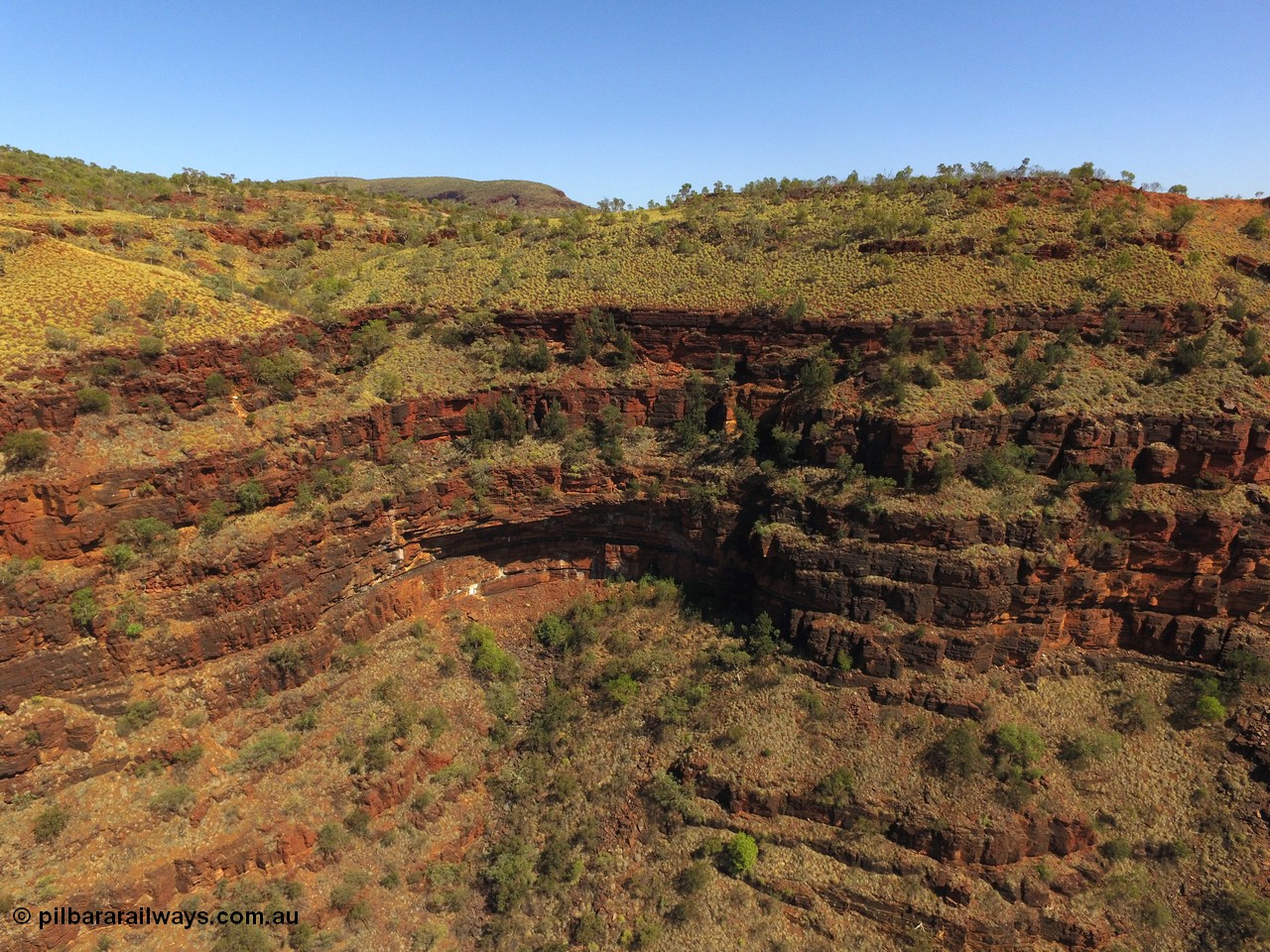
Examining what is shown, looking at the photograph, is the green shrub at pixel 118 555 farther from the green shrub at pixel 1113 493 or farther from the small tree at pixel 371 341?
the green shrub at pixel 1113 493

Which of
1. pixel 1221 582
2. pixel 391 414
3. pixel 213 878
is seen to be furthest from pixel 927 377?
pixel 213 878

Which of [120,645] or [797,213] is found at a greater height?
[797,213]

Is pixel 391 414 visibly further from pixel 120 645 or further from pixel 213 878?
pixel 213 878

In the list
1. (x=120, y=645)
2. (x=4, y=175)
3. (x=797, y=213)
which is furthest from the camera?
(x=797, y=213)

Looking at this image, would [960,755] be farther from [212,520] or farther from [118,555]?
[118,555]

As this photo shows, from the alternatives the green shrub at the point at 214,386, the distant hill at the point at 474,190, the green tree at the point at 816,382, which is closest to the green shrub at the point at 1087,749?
the green tree at the point at 816,382

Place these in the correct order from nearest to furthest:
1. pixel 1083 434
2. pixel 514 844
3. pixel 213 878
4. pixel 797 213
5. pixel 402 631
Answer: pixel 213 878, pixel 514 844, pixel 1083 434, pixel 402 631, pixel 797 213

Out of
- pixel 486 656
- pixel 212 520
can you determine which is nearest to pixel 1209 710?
pixel 486 656
